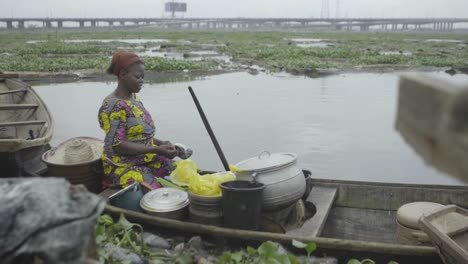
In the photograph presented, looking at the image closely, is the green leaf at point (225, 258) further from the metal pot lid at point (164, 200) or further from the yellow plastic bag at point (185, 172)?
the yellow plastic bag at point (185, 172)

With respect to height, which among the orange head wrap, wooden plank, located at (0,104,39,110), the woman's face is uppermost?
the orange head wrap

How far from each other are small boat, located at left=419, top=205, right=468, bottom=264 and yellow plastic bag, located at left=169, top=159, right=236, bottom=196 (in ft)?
5.01

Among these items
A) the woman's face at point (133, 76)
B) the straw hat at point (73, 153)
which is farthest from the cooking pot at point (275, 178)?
the straw hat at point (73, 153)

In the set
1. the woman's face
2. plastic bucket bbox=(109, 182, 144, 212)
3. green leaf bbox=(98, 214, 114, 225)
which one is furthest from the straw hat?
green leaf bbox=(98, 214, 114, 225)

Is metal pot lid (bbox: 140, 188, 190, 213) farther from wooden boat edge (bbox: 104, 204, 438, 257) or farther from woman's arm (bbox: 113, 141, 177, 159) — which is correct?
woman's arm (bbox: 113, 141, 177, 159)

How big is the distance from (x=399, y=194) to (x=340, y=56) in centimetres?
2169

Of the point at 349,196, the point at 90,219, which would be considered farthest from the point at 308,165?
the point at 90,219

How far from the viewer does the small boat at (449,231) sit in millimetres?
2768

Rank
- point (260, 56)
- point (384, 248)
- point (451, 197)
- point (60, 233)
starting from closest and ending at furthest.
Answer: point (60, 233)
point (384, 248)
point (451, 197)
point (260, 56)

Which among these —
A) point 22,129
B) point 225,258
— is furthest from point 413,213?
point 22,129

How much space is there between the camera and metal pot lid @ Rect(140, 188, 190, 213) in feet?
12.5

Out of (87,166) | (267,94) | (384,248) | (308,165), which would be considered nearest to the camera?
(384,248)

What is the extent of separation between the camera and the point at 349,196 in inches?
173

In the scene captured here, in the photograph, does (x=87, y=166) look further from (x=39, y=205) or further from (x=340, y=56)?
(x=340, y=56)
